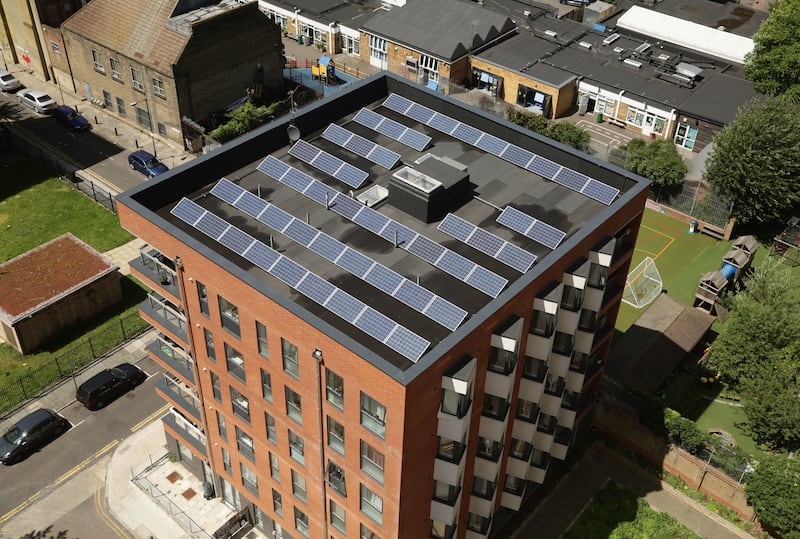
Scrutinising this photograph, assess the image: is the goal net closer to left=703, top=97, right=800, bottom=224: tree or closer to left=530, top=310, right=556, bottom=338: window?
left=703, top=97, right=800, bottom=224: tree

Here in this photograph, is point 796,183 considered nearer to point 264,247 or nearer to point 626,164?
point 626,164

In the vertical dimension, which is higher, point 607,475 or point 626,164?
point 626,164

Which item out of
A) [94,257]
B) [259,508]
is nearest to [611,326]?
[259,508]

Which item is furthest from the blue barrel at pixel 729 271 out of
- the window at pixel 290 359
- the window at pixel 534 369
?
the window at pixel 290 359

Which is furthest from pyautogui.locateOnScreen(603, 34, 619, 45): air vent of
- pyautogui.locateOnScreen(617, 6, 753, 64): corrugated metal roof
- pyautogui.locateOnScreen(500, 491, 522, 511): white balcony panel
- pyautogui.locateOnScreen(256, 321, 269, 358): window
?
pyautogui.locateOnScreen(256, 321, 269, 358): window

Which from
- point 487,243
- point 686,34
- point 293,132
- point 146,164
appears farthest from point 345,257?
point 686,34

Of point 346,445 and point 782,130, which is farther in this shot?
point 782,130
